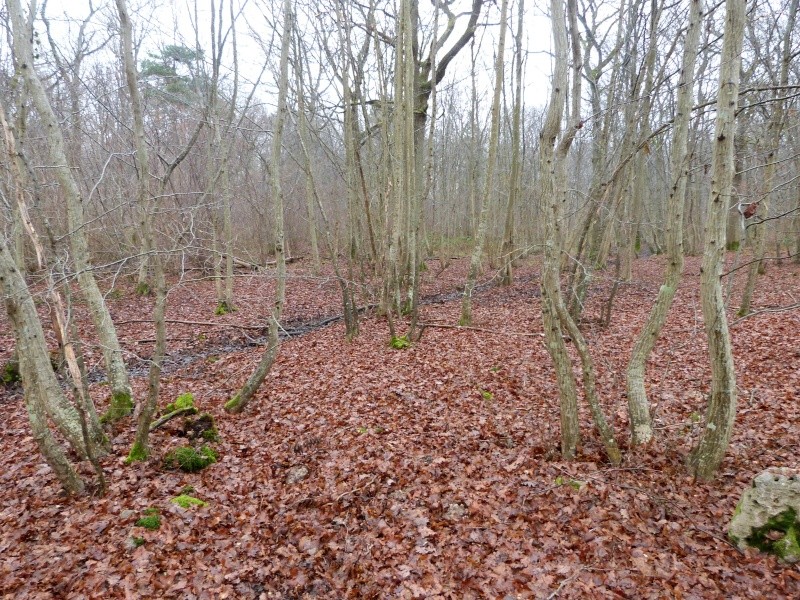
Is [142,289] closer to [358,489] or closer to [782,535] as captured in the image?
[358,489]

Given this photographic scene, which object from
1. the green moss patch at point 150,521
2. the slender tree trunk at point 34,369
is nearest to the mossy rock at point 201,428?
the slender tree trunk at point 34,369

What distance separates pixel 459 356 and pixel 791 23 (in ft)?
32.5

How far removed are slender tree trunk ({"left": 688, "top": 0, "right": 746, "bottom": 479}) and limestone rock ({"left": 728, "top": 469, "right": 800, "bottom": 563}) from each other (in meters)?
0.64

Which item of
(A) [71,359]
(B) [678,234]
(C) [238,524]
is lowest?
(C) [238,524]

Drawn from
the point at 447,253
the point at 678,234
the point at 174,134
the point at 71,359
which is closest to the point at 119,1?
the point at 71,359

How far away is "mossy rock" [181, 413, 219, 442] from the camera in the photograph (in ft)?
19.8

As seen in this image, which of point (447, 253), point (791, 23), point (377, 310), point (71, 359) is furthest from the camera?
point (447, 253)

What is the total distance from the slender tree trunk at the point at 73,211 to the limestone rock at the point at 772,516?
5.80m

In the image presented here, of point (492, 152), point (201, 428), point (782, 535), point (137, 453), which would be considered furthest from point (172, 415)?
point (492, 152)

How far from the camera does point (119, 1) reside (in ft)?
17.0

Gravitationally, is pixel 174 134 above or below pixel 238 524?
above

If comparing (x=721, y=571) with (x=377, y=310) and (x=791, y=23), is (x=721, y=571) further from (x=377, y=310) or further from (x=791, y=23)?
(x=791, y=23)

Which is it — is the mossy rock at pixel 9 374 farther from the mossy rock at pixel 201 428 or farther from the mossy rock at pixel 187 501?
the mossy rock at pixel 187 501

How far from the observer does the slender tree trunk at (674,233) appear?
4359 millimetres
